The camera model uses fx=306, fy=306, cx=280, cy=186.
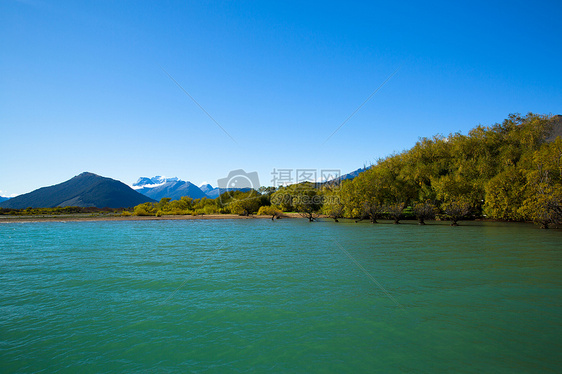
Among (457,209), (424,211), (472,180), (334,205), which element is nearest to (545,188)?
(457,209)

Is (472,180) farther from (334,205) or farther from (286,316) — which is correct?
(286,316)

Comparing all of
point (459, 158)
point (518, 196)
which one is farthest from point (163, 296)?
point (459, 158)

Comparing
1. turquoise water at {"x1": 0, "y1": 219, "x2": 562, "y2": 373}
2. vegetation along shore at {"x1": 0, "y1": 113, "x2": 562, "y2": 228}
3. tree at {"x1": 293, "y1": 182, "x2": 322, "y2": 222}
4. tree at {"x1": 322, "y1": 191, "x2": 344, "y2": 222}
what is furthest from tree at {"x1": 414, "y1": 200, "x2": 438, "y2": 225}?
turquoise water at {"x1": 0, "y1": 219, "x2": 562, "y2": 373}

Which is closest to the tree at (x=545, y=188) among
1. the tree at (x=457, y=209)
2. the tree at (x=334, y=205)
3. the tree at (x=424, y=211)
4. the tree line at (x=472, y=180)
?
the tree line at (x=472, y=180)

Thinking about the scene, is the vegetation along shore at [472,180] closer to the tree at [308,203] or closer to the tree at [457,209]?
the tree at [457,209]

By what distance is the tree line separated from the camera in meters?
41.9

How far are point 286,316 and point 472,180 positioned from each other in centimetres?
5480

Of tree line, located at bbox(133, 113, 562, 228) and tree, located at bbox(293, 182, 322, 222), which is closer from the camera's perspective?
tree line, located at bbox(133, 113, 562, 228)

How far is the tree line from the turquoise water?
85.1 ft

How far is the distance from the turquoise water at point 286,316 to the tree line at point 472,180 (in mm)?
25929

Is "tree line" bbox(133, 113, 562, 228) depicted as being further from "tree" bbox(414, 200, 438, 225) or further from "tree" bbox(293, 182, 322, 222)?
"tree" bbox(293, 182, 322, 222)

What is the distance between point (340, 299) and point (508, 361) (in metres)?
6.53

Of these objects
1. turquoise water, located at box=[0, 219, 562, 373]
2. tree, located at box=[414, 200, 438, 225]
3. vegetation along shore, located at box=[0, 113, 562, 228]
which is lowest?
turquoise water, located at box=[0, 219, 562, 373]

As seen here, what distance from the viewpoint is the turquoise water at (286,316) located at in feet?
28.5
